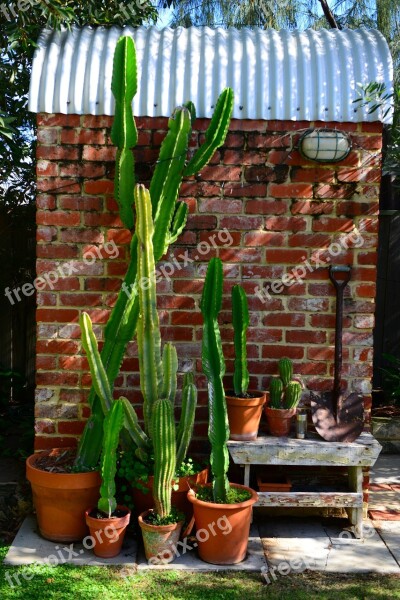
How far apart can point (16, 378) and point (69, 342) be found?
208cm

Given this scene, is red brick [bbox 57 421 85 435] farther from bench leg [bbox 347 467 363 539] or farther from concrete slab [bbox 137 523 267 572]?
bench leg [bbox 347 467 363 539]

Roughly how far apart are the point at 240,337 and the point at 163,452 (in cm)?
85

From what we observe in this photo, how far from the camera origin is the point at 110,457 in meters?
3.66

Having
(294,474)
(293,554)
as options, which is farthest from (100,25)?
(293,554)

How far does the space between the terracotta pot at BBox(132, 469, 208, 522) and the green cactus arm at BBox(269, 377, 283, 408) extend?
1.90ft

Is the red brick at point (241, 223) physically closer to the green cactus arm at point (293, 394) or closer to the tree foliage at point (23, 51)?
the green cactus arm at point (293, 394)

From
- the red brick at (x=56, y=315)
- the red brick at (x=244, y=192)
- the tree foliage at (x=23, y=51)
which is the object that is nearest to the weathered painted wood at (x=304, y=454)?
the red brick at (x=56, y=315)

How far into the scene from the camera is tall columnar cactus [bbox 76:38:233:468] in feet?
12.8

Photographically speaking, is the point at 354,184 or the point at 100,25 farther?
the point at 100,25

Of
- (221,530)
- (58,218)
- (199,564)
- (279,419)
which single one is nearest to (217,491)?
(221,530)

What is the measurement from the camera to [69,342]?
430 cm

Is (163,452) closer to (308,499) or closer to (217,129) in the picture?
(308,499)

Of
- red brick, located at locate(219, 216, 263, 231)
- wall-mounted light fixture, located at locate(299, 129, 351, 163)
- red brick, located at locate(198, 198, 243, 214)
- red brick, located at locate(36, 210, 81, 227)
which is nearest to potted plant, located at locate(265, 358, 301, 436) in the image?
red brick, located at locate(219, 216, 263, 231)

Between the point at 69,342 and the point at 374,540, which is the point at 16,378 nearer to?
the point at 69,342
